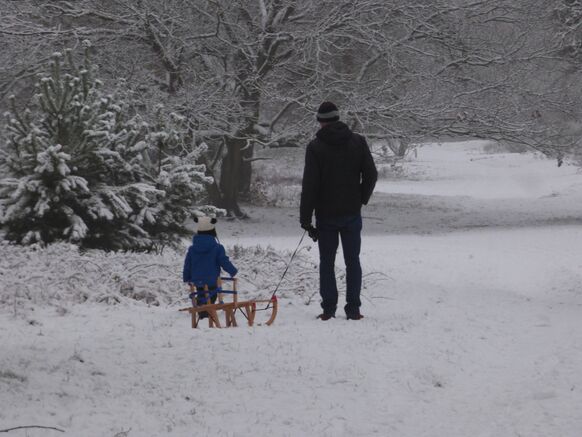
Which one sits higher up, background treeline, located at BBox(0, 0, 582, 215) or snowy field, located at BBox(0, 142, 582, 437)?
background treeline, located at BBox(0, 0, 582, 215)

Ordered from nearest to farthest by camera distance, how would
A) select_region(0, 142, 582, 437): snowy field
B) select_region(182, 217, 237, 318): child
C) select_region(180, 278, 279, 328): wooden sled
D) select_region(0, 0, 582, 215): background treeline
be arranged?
select_region(0, 142, 582, 437): snowy field
select_region(180, 278, 279, 328): wooden sled
select_region(182, 217, 237, 318): child
select_region(0, 0, 582, 215): background treeline

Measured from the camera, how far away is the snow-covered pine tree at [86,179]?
10938 millimetres

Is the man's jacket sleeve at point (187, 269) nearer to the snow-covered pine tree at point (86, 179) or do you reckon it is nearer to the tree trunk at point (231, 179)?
the snow-covered pine tree at point (86, 179)

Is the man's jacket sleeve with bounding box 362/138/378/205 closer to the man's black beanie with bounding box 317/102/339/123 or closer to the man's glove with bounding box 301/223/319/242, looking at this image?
the man's black beanie with bounding box 317/102/339/123

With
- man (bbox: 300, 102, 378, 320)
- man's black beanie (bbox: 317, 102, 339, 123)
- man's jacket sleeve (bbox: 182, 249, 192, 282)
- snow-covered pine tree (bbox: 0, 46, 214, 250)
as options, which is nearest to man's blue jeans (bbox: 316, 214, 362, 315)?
man (bbox: 300, 102, 378, 320)

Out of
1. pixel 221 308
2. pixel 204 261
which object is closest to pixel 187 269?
pixel 204 261

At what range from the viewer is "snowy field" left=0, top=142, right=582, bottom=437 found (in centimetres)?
468

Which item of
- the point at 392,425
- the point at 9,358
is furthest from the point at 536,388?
the point at 9,358

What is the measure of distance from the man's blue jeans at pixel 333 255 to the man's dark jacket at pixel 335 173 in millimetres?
103

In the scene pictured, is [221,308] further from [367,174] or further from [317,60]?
[317,60]

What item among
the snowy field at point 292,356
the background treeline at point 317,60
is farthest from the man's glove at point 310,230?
the background treeline at point 317,60

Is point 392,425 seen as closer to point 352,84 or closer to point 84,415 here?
point 84,415

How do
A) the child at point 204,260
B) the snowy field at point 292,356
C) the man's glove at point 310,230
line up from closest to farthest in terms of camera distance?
the snowy field at point 292,356
the man's glove at point 310,230
the child at point 204,260

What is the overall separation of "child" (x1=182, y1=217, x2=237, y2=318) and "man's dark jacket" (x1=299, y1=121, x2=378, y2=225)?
0.94 m
